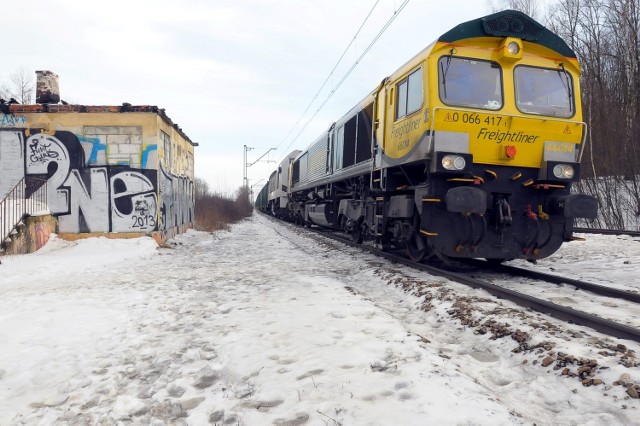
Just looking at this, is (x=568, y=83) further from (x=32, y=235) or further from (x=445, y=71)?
(x=32, y=235)

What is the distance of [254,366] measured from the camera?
3.32 m

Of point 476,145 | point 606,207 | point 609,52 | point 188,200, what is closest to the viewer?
point 476,145

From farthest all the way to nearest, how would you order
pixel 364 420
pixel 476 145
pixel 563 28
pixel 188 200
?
1. pixel 563 28
2. pixel 188 200
3. pixel 476 145
4. pixel 364 420

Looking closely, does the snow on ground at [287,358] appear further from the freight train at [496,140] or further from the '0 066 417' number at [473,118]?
the '0 066 417' number at [473,118]

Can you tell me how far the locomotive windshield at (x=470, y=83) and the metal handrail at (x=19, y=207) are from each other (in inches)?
369

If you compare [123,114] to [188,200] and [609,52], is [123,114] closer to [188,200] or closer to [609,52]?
[188,200]

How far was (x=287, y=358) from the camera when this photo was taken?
343 centimetres

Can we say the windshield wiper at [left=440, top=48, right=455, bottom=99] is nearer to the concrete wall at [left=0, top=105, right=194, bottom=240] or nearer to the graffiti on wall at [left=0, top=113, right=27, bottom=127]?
the concrete wall at [left=0, top=105, right=194, bottom=240]

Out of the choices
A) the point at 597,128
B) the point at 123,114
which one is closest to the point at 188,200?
Answer: the point at 123,114

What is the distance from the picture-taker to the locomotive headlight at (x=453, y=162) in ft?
20.5

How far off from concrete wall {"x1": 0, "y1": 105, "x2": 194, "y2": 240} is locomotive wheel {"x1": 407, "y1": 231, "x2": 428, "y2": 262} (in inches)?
302

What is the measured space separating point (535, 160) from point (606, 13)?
890 inches

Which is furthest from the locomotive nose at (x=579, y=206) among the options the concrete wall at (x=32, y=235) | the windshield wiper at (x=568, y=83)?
the concrete wall at (x=32, y=235)

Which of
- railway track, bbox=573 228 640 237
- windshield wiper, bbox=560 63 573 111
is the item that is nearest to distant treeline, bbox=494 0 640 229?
railway track, bbox=573 228 640 237
